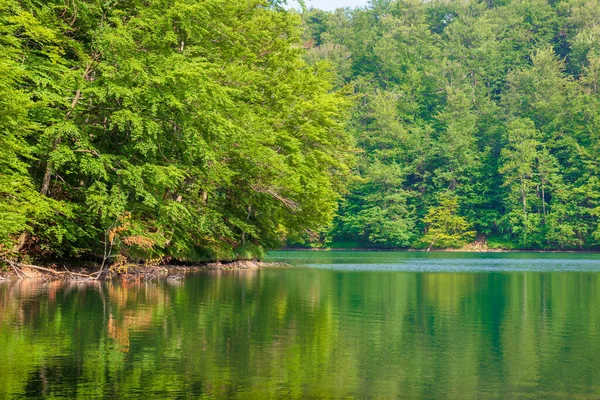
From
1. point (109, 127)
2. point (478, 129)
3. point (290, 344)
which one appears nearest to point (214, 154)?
point (109, 127)

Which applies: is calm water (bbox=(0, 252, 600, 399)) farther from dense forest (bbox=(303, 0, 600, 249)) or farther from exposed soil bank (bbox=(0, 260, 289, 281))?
dense forest (bbox=(303, 0, 600, 249))

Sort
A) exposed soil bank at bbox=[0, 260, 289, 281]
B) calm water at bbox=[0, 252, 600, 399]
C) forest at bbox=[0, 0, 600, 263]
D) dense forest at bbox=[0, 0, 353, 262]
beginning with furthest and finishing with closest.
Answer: exposed soil bank at bbox=[0, 260, 289, 281], forest at bbox=[0, 0, 600, 263], dense forest at bbox=[0, 0, 353, 262], calm water at bbox=[0, 252, 600, 399]

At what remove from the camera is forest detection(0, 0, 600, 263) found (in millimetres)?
32031

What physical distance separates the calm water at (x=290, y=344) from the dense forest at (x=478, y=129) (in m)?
69.5

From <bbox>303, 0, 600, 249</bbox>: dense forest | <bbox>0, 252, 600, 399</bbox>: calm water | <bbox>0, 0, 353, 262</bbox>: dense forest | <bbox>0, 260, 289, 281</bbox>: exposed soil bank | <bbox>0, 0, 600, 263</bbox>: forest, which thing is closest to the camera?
<bbox>0, 252, 600, 399</bbox>: calm water

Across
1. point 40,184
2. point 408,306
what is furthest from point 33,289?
point 408,306

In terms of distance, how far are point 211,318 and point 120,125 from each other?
13035 mm

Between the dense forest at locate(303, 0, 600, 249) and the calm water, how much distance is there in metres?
69.5

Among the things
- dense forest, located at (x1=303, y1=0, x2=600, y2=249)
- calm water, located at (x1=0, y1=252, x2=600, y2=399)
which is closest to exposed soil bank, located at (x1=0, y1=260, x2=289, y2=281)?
calm water, located at (x1=0, y1=252, x2=600, y2=399)

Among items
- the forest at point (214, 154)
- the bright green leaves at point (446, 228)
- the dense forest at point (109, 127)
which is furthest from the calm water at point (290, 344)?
the bright green leaves at point (446, 228)

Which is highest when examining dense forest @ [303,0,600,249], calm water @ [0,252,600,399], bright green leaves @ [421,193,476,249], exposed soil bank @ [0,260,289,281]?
dense forest @ [303,0,600,249]

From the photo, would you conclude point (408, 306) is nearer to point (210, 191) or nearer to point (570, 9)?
point (210, 191)

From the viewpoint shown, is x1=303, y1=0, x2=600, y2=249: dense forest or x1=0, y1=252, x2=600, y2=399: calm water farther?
x1=303, y1=0, x2=600, y2=249: dense forest

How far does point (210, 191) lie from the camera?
146ft
